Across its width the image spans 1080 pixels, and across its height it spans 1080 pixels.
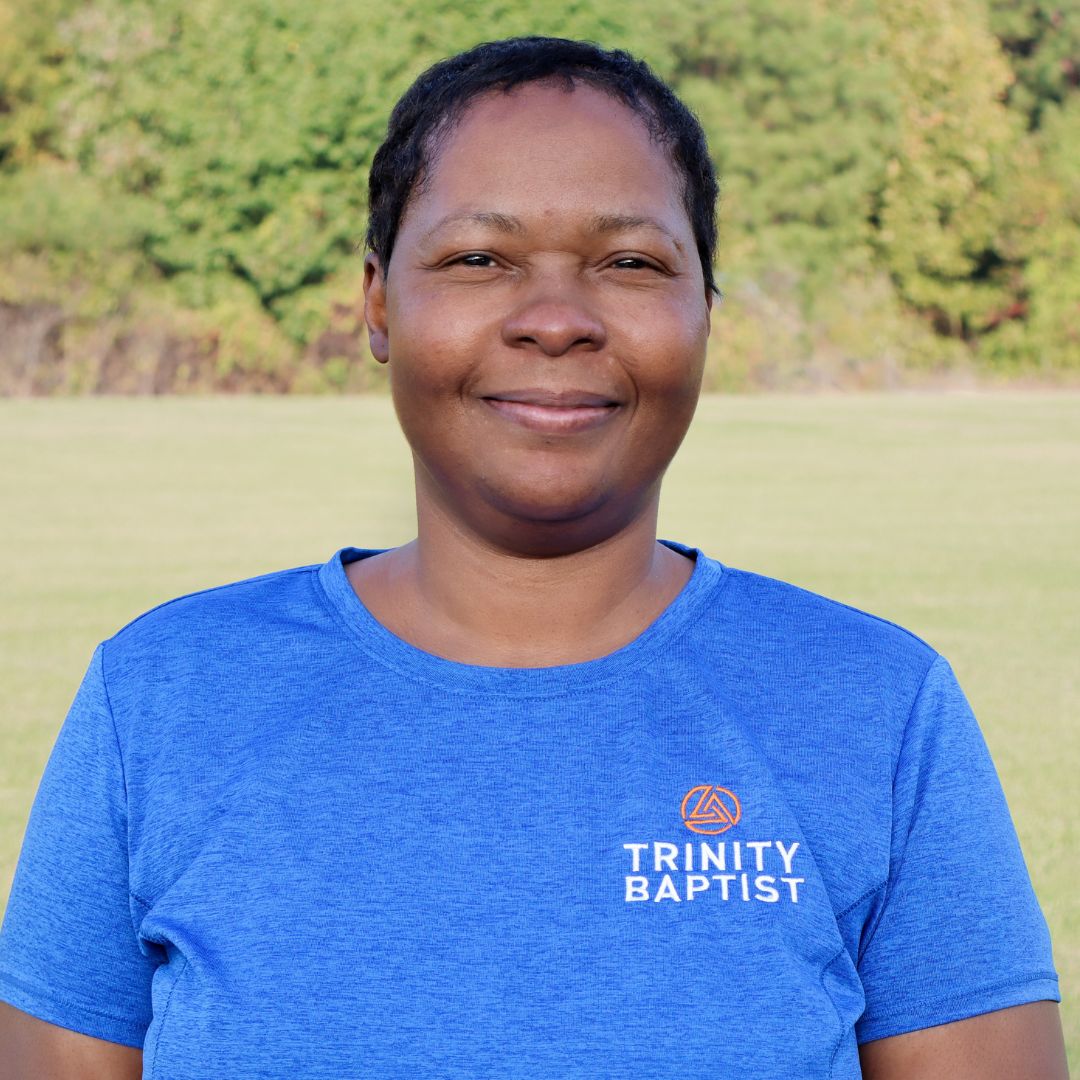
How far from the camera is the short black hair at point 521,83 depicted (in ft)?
5.43

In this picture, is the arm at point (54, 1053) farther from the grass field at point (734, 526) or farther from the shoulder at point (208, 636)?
the grass field at point (734, 526)

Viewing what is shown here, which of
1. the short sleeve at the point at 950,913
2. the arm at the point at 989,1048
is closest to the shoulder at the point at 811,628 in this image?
the short sleeve at the point at 950,913

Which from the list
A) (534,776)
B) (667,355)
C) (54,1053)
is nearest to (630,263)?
(667,355)

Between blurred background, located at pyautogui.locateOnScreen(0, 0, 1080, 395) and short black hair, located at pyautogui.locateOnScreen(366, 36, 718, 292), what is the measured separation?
28.4m

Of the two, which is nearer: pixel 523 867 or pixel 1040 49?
pixel 523 867

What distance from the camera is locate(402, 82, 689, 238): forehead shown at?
62.9 inches

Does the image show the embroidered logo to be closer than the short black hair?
Yes

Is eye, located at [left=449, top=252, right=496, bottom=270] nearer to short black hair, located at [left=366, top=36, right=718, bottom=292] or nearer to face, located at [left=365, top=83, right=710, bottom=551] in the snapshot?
face, located at [left=365, top=83, right=710, bottom=551]

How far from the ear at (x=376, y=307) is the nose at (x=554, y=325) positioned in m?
0.21

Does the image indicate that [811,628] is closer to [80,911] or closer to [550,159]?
[550,159]

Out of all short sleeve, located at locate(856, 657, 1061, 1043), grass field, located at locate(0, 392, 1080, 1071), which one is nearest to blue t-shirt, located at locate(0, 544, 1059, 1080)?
short sleeve, located at locate(856, 657, 1061, 1043)

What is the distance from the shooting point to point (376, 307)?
5.90ft

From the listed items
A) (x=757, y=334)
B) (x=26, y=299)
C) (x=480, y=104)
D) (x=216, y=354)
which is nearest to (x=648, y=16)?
(x=757, y=334)

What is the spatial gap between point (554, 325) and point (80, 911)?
2.23 feet
